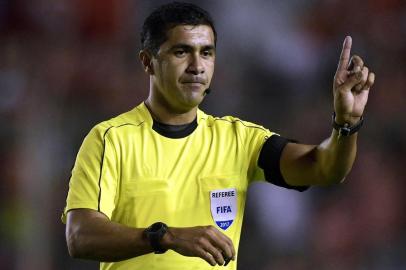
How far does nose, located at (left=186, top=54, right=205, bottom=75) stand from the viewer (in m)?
2.62

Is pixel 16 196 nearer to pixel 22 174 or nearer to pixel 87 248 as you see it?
pixel 22 174

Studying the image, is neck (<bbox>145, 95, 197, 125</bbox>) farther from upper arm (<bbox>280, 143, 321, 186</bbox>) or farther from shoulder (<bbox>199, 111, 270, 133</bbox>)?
upper arm (<bbox>280, 143, 321, 186</bbox>)

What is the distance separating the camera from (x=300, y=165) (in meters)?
2.60

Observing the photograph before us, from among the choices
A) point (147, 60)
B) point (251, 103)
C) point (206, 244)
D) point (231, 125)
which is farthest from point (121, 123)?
point (251, 103)

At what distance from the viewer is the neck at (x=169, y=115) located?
A: 108 inches

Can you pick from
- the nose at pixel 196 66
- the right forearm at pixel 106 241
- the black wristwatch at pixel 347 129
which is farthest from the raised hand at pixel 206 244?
the nose at pixel 196 66

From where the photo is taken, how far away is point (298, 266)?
14.1 feet

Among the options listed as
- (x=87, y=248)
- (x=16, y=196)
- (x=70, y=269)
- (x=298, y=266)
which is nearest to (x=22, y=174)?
(x=16, y=196)

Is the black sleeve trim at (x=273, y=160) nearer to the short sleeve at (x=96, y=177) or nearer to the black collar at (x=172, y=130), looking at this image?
the black collar at (x=172, y=130)

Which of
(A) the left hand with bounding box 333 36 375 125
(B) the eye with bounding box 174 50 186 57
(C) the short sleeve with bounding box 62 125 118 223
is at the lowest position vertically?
(C) the short sleeve with bounding box 62 125 118 223

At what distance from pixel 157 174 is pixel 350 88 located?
76cm

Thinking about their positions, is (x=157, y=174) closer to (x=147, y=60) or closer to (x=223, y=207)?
(x=223, y=207)

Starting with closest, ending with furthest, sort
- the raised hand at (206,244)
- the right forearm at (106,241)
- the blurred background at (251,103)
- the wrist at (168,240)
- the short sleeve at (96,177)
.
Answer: the raised hand at (206,244)
the wrist at (168,240)
the right forearm at (106,241)
the short sleeve at (96,177)
the blurred background at (251,103)

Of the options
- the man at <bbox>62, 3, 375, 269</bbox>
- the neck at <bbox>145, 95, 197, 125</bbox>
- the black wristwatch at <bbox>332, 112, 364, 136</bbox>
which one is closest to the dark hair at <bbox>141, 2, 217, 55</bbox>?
the man at <bbox>62, 3, 375, 269</bbox>
